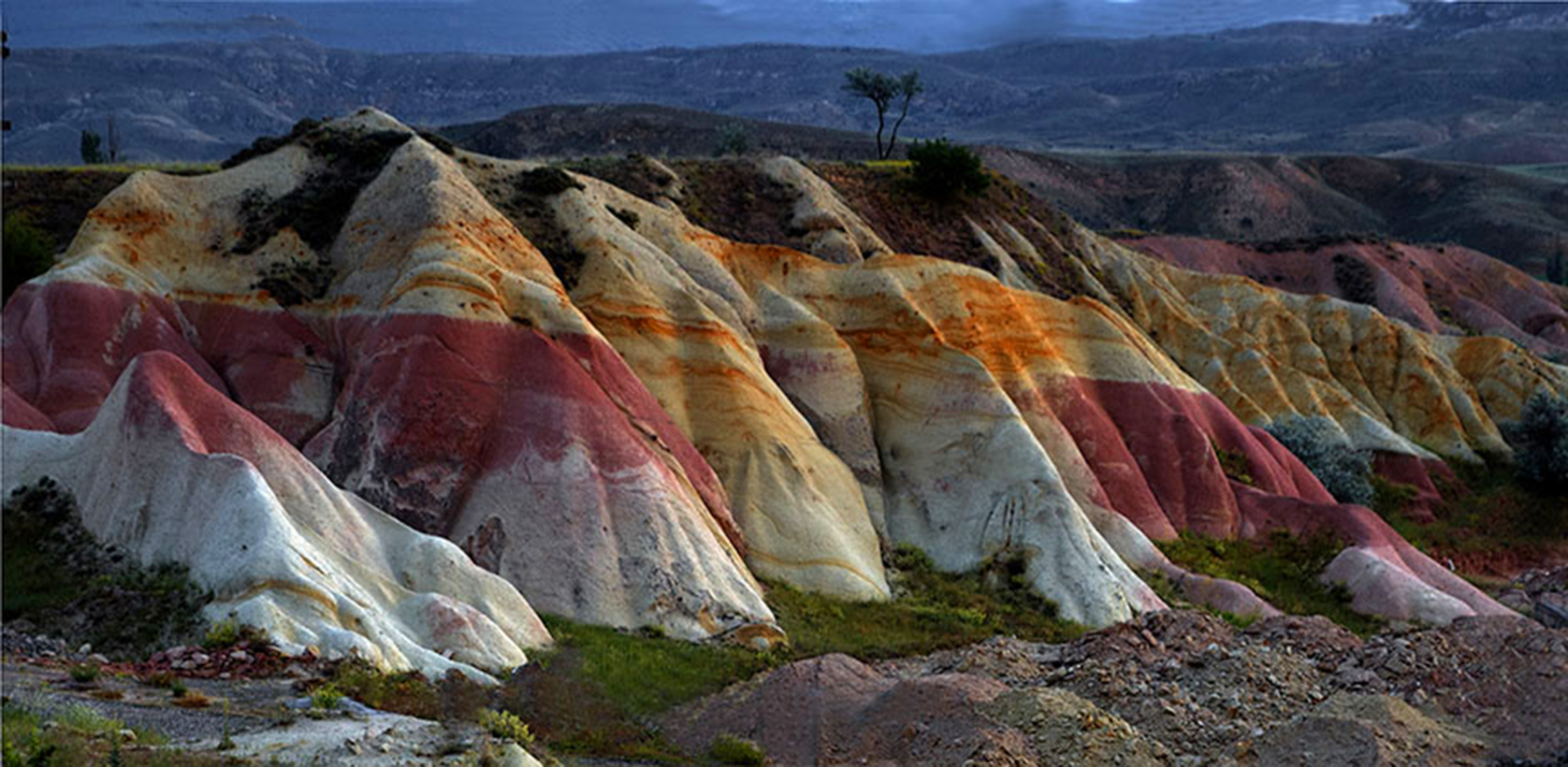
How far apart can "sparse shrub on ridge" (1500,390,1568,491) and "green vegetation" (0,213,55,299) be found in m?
60.1

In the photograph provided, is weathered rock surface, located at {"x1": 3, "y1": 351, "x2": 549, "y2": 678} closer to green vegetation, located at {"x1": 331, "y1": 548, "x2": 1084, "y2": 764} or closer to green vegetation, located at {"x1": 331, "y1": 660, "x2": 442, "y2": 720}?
green vegetation, located at {"x1": 331, "y1": 660, "x2": 442, "y2": 720}

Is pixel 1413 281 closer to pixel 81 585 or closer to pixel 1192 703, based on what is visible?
pixel 1192 703

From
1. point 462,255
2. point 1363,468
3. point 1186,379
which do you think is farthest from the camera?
point 1363,468

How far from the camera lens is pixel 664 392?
3712 centimetres

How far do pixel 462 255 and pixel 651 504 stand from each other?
8.96m

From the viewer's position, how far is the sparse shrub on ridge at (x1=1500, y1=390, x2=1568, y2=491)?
2352 inches

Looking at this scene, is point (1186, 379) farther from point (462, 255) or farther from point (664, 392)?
point (462, 255)

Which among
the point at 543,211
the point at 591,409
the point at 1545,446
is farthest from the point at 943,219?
the point at 591,409

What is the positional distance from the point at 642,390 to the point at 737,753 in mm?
15312

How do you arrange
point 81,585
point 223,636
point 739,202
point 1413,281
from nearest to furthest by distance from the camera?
1. point 223,636
2. point 81,585
3. point 739,202
4. point 1413,281

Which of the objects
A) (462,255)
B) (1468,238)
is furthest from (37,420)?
(1468,238)

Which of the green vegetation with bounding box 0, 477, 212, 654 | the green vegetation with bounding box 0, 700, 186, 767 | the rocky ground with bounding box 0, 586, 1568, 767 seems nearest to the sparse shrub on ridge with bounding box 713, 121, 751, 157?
the green vegetation with bounding box 0, 477, 212, 654

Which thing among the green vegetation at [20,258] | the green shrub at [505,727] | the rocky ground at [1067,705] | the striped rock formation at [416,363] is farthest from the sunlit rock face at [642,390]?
the green shrub at [505,727]

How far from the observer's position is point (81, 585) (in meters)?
23.5
